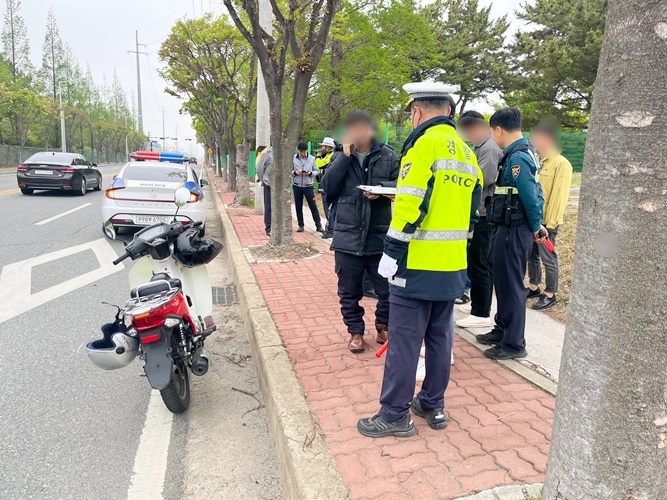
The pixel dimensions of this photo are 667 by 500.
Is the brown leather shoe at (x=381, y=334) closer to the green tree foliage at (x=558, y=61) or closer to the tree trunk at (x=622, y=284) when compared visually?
the tree trunk at (x=622, y=284)

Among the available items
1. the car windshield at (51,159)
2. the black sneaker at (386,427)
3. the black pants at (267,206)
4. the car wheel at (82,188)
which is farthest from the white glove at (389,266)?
the car wheel at (82,188)

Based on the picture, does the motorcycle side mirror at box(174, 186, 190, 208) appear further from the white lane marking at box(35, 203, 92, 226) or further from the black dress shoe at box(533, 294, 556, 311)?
the white lane marking at box(35, 203, 92, 226)

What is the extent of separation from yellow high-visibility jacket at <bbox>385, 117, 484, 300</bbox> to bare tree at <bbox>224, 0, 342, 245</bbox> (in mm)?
4963

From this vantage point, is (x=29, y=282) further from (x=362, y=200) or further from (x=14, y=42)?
(x=14, y=42)

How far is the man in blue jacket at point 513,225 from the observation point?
3.82m

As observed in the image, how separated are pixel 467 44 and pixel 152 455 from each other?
116 ft

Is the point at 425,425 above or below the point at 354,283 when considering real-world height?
below

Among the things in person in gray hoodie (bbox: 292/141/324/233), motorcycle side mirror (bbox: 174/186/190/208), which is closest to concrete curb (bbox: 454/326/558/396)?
motorcycle side mirror (bbox: 174/186/190/208)

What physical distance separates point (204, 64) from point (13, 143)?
43257 millimetres

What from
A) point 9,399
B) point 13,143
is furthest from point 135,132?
point 9,399

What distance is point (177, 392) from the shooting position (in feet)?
10.7

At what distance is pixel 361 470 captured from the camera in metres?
2.46

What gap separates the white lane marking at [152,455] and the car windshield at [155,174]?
6.55m

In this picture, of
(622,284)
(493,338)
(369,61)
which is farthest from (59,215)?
(622,284)
